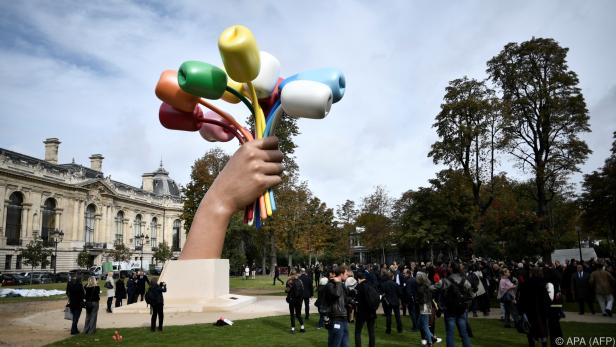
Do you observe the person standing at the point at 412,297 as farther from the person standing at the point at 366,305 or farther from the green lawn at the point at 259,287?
the green lawn at the point at 259,287

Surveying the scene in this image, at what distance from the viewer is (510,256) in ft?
92.4

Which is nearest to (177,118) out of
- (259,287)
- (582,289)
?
(582,289)

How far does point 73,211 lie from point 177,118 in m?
48.7

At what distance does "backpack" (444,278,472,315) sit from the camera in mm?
7523

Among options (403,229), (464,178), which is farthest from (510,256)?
(403,229)

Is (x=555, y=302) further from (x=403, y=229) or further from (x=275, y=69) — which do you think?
(x=403, y=229)

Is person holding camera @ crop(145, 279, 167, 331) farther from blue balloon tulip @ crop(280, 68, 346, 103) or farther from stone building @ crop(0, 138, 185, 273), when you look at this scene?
stone building @ crop(0, 138, 185, 273)

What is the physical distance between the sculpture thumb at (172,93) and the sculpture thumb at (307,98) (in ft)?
12.0

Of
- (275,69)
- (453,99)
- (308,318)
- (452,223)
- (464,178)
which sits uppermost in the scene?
(453,99)

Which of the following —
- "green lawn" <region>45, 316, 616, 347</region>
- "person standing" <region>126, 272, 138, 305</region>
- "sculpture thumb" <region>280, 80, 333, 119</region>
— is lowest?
"green lawn" <region>45, 316, 616, 347</region>

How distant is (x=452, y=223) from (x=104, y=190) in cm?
4911

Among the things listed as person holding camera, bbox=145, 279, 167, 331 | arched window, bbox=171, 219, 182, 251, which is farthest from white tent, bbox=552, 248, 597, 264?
arched window, bbox=171, 219, 182, 251

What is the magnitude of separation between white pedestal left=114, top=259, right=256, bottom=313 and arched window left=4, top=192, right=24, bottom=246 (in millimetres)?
41281

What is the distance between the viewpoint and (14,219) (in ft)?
157
